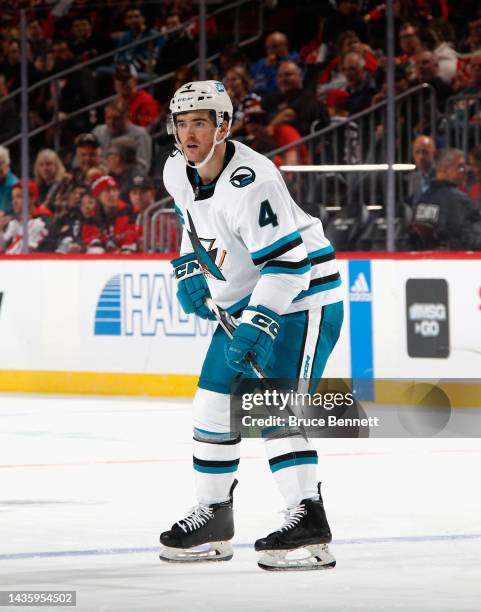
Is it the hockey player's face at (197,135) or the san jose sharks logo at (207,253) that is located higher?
the hockey player's face at (197,135)

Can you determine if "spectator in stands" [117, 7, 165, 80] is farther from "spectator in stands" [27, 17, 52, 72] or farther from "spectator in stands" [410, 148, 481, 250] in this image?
"spectator in stands" [410, 148, 481, 250]

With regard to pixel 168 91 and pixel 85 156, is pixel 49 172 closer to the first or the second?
pixel 85 156

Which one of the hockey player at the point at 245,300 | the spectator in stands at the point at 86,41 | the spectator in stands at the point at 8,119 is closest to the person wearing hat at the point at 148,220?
the spectator in stands at the point at 8,119

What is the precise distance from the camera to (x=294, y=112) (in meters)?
11.4

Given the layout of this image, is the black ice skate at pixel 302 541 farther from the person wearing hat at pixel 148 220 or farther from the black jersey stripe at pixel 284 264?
the person wearing hat at pixel 148 220

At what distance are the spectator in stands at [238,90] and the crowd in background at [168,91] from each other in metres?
0.01

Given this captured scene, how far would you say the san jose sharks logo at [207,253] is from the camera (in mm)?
4750

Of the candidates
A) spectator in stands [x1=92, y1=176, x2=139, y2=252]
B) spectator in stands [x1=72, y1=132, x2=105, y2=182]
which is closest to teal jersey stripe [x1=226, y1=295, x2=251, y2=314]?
spectator in stands [x1=92, y1=176, x2=139, y2=252]

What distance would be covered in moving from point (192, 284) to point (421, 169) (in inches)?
209

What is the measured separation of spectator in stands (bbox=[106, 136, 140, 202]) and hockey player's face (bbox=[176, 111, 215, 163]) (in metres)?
6.91

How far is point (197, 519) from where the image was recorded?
4.78 m

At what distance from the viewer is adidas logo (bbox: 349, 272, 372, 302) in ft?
32.4

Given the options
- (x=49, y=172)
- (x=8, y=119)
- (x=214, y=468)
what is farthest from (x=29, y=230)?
(x=214, y=468)

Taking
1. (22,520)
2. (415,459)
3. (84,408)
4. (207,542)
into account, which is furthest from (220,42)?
(207,542)
